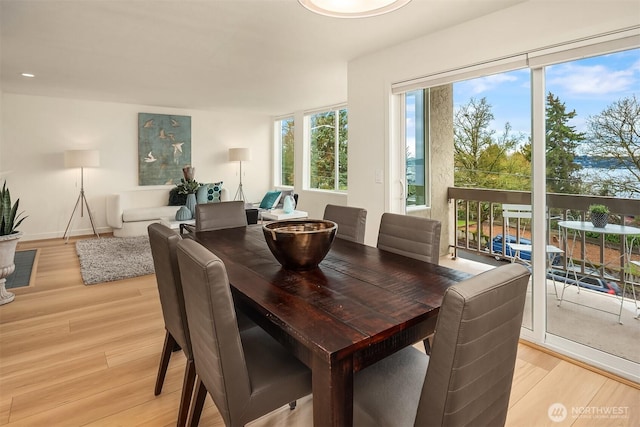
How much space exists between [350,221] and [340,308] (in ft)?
4.38

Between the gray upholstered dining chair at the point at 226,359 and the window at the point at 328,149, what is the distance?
5.16 metres

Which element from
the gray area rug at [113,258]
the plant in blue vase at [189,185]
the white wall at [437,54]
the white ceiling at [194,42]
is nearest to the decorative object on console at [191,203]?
the plant in blue vase at [189,185]

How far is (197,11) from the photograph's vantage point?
2.60 meters

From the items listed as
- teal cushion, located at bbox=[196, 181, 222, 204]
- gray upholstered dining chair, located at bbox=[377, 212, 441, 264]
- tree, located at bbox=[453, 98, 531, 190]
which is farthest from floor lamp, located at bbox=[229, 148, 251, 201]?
gray upholstered dining chair, located at bbox=[377, 212, 441, 264]

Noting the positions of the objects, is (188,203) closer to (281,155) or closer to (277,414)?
(281,155)

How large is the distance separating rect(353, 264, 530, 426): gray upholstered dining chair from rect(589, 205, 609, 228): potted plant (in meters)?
1.74

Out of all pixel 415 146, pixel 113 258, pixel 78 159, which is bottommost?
pixel 113 258

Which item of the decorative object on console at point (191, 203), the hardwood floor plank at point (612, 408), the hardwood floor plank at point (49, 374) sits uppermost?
the decorative object on console at point (191, 203)

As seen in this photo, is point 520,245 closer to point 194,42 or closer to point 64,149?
point 194,42

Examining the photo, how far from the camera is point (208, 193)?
22.1 feet

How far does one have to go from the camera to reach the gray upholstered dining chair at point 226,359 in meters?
1.16

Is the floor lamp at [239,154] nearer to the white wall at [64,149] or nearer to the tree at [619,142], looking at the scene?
the white wall at [64,149]

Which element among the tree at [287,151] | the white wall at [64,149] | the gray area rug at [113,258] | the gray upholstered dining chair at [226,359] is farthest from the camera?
the tree at [287,151]

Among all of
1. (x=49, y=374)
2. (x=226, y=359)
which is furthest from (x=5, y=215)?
(x=226, y=359)
